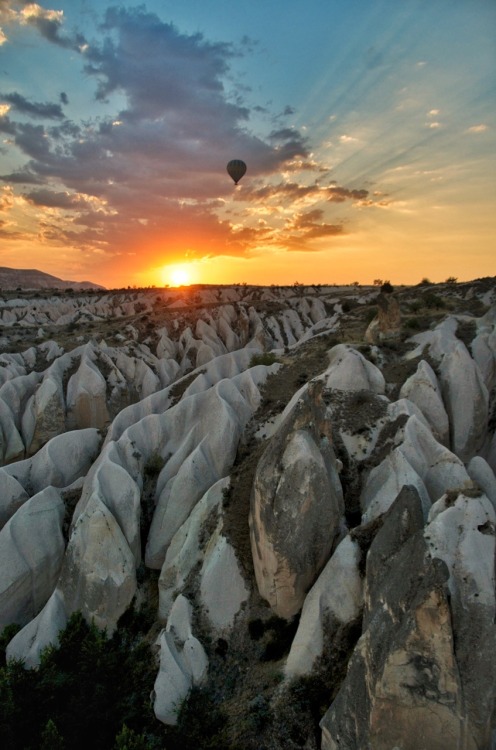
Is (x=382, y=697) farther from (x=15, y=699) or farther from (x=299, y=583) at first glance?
(x=15, y=699)

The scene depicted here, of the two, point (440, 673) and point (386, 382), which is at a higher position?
point (386, 382)

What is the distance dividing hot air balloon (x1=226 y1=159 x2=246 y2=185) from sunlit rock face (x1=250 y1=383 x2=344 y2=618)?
127 feet

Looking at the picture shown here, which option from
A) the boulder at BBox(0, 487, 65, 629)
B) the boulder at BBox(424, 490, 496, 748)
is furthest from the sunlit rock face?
the boulder at BBox(0, 487, 65, 629)

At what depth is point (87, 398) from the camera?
32.8 metres

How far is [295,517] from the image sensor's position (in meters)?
13.2

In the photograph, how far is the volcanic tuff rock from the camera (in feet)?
29.6

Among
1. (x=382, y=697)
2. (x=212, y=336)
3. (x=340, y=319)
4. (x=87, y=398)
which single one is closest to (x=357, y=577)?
(x=382, y=697)

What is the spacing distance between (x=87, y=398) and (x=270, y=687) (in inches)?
992

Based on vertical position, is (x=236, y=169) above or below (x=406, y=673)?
above

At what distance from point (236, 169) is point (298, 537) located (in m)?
41.8

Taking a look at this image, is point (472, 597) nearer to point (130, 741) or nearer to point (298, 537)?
point (298, 537)

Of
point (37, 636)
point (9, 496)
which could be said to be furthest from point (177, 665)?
point (9, 496)

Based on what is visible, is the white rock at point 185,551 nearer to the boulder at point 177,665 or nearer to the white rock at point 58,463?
the boulder at point 177,665

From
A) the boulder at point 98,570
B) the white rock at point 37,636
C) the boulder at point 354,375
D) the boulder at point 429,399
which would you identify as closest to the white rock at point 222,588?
the boulder at point 98,570
